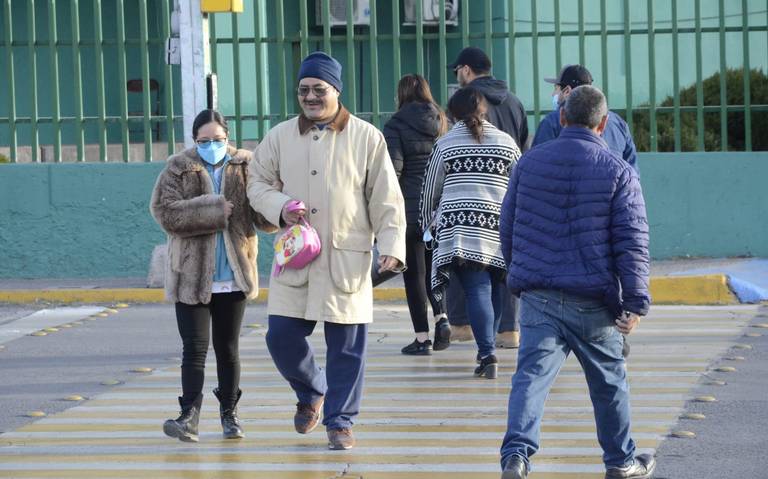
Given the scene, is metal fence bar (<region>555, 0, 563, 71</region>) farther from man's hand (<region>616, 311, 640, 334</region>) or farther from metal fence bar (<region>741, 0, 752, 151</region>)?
man's hand (<region>616, 311, 640, 334</region>)

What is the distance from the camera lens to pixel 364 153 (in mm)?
6824

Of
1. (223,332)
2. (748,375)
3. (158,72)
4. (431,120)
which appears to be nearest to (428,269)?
(431,120)

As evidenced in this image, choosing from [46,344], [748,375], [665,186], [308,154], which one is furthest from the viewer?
[665,186]

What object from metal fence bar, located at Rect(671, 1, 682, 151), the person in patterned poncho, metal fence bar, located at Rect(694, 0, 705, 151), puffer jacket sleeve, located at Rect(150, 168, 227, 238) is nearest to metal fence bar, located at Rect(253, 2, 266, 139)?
metal fence bar, located at Rect(671, 1, 682, 151)

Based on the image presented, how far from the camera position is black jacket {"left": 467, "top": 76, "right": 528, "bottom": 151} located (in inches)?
382

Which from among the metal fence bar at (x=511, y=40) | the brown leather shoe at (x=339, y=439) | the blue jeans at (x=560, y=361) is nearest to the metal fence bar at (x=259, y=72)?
the metal fence bar at (x=511, y=40)

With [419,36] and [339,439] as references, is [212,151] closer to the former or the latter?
[339,439]

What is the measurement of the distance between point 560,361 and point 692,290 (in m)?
7.25

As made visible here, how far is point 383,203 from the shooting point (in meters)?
6.78

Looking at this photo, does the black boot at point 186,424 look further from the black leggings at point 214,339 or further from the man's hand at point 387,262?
the man's hand at point 387,262

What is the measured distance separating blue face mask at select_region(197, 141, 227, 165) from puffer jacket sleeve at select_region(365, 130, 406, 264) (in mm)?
772

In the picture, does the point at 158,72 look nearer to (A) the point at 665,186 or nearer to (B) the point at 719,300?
(A) the point at 665,186

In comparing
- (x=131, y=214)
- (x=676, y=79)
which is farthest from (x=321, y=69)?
(x=131, y=214)

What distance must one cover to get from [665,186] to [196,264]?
845 centimetres
